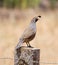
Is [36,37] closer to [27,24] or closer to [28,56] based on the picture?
[27,24]

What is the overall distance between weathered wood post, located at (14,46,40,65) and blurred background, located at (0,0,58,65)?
1.68 feet

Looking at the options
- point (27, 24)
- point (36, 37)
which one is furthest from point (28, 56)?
point (27, 24)

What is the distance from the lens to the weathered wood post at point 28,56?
5766mm

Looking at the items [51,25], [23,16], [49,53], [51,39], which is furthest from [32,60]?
[23,16]

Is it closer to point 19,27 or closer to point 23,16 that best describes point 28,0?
point 23,16

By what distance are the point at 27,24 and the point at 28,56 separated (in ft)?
32.0

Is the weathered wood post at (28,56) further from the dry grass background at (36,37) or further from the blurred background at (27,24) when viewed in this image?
the dry grass background at (36,37)

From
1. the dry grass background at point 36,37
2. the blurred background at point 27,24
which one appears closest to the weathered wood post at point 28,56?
the blurred background at point 27,24

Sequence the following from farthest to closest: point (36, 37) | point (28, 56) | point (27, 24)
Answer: point (27, 24), point (36, 37), point (28, 56)

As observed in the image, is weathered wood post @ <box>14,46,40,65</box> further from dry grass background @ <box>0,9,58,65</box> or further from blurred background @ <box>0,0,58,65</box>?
dry grass background @ <box>0,9,58,65</box>

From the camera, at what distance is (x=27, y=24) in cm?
1550

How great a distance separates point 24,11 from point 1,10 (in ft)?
3.21

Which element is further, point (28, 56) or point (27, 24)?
point (27, 24)

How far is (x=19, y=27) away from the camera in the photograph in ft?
50.6
